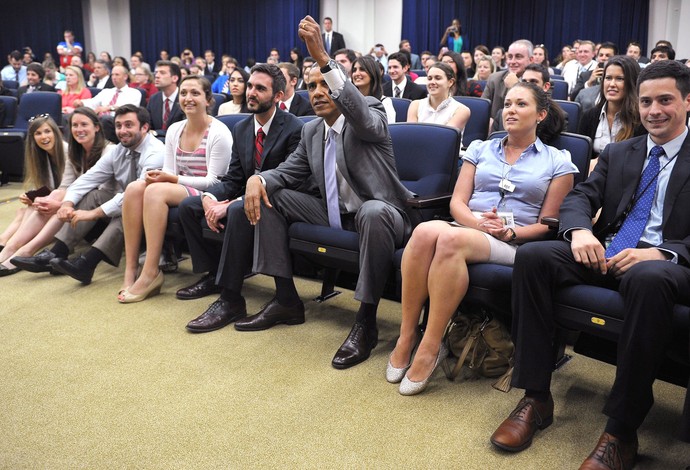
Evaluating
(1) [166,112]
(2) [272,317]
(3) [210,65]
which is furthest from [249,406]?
(3) [210,65]

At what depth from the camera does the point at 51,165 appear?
158 inches

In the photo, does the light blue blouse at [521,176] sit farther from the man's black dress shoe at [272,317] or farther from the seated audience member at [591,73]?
the seated audience member at [591,73]

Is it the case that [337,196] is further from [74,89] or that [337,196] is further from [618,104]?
[74,89]

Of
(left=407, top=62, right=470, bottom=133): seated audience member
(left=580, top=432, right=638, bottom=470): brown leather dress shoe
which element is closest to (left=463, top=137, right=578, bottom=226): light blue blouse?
(left=580, top=432, right=638, bottom=470): brown leather dress shoe

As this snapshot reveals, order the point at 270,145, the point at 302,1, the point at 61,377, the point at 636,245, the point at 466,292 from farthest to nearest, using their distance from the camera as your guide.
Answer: the point at 302,1
the point at 270,145
the point at 61,377
the point at 466,292
the point at 636,245

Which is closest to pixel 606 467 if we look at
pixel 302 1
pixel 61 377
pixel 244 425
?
pixel 244 425

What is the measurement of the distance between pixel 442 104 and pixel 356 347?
1930 mm

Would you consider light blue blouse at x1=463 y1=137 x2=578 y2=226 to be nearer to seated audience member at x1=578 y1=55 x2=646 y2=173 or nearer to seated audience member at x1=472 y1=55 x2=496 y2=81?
seated audience member at x1=578 y1=55 x2=646 y2=173

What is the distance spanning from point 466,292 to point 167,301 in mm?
1632

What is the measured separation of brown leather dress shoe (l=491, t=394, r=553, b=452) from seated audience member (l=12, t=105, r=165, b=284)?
2.35m

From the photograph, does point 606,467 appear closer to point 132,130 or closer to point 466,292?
point 466,292

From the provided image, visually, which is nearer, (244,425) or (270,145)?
(244,425)

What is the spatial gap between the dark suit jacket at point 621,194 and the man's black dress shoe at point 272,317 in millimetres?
1244

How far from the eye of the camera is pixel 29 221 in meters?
3.75
